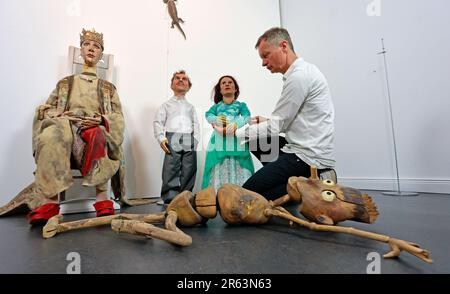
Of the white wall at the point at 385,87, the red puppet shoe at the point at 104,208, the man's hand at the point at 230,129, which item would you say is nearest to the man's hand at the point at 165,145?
the man's hand at the point at 230,129

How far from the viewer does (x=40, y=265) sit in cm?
52

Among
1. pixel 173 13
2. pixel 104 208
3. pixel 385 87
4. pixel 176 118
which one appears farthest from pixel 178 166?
pixel 385 87

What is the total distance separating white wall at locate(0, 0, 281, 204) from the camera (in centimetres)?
156

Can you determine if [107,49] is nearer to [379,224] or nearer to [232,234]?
[232,234]

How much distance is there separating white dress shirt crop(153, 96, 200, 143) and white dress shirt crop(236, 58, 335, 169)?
34.8 inches

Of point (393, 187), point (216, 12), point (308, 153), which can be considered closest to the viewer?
point (308, 153)

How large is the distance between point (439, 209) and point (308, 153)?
71 cm

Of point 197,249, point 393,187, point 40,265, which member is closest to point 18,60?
point 40,265

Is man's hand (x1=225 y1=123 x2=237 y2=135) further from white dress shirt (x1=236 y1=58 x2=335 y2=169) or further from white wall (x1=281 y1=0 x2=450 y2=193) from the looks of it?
white wall (x1=281 y1=0 x2=450 y2=193)

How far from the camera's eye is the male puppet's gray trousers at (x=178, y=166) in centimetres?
163

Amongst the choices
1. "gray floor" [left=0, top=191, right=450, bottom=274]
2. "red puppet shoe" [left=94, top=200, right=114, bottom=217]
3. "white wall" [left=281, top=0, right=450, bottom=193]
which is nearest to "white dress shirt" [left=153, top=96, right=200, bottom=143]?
"red puppet shoe" [left=94, top=200, right=114, bottom=217]

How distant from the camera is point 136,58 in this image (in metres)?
2.01

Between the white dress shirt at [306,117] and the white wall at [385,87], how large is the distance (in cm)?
115

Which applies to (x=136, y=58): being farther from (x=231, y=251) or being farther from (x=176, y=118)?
(x=231, y=251)
